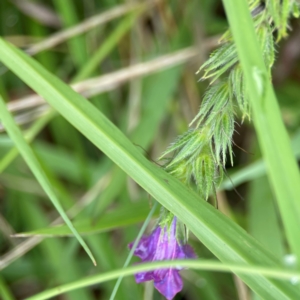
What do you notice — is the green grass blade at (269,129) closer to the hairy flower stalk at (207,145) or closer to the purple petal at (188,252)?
the hairy flower stalk at (207,145)

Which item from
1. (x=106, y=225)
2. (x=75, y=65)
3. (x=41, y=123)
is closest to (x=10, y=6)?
(x=75, y=65)

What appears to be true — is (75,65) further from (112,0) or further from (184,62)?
(184,62)

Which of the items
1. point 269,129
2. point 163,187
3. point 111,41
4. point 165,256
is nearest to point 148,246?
point 165,256

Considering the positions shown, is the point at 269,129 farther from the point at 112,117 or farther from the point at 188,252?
the point at 112,117

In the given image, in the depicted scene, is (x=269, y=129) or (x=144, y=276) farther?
(x=144, y=276)

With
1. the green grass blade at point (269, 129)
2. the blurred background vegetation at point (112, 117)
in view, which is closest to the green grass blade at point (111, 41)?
the blurred background vegetation at point (112, 117)

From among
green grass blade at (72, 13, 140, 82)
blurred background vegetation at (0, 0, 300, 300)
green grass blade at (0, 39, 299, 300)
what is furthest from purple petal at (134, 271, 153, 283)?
green grass blade at (72, 13, 140, 82)

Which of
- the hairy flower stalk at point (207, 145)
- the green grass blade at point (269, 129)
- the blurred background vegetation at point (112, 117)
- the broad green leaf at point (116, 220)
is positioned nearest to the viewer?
the green grass blade at point (269, 129)
